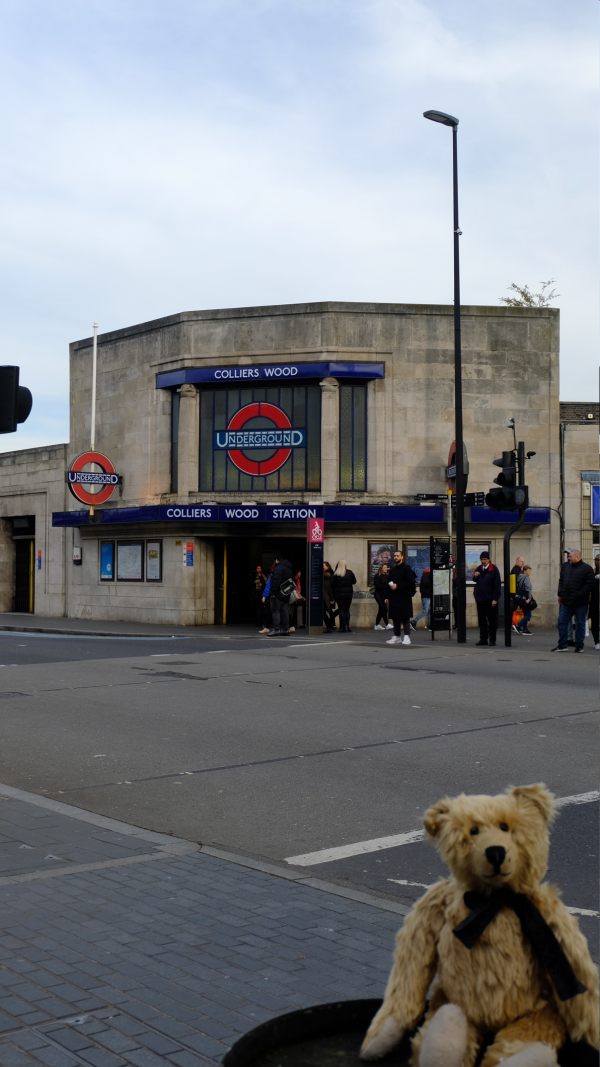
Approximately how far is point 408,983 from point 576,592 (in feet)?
55.6

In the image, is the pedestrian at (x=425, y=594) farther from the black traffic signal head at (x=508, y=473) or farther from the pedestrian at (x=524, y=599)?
the black traffic signal head at (x=508, y=473)

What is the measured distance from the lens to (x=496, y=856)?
2.56m

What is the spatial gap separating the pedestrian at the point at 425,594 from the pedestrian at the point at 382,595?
730mm

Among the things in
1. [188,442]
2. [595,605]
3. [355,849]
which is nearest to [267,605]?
[188,442]

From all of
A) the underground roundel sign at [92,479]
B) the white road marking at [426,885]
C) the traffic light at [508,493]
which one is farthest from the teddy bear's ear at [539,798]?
the underground roundel sign at [92,479]

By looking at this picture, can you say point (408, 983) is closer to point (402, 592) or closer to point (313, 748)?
point (313, 748)

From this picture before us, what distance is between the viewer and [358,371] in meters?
27.8

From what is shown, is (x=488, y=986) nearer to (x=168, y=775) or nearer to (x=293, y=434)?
(x=168, y=775)

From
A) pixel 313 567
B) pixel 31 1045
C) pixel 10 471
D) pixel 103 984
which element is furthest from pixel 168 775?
pixel 10 471

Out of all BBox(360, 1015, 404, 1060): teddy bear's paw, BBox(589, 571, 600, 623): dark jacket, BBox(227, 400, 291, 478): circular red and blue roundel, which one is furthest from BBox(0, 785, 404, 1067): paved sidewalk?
BBox(227, 400, 291, 478): circular red and blue roundel

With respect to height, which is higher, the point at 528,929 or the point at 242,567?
the point at 242,567

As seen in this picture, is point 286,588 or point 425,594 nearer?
point 286,588

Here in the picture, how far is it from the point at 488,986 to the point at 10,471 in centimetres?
3446

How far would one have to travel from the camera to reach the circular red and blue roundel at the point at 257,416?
28531mm
